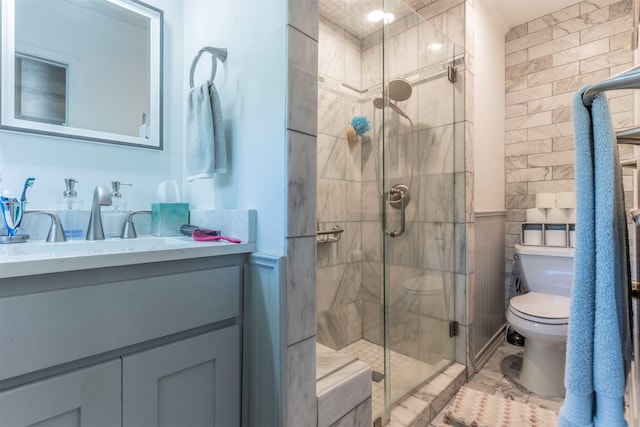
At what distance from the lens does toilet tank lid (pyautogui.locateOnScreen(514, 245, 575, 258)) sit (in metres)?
1.92

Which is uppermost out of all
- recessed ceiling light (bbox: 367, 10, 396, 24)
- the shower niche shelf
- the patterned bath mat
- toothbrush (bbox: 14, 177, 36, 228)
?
recessed ceiling light (bbox: 367, 10, 396, 24)

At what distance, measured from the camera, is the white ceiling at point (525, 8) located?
2064 millimetres

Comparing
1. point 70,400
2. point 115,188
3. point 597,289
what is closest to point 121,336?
point 70,400

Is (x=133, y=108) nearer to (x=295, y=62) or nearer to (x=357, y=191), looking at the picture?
(x=295, y=62)

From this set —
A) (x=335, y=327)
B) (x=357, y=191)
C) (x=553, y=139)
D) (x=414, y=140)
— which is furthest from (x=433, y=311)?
(x=553, y=139)

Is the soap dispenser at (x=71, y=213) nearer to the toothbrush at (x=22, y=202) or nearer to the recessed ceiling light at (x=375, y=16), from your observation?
the toothbrush at (x=22, y=202)

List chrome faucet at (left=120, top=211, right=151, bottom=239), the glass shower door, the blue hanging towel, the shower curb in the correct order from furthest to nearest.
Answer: the glass shower door → the shower curb → chrome faucet at (left=120, top=211, right=151, bottom=239) → the blue hanging towel

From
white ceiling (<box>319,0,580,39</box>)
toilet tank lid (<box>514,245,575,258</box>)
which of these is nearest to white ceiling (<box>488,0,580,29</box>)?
white ceiling (<box>319,0,580,39</box>)

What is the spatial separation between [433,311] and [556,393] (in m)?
0.72

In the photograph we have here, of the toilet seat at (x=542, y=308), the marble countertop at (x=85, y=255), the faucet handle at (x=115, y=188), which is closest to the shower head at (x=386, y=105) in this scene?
the marble countertop at (x=85, y=255)

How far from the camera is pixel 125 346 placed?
2.45 feet

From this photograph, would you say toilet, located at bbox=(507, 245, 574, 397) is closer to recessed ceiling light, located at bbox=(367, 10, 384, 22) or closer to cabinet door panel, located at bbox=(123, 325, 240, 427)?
cabinet door panel, located at bbox=(123, 325, 240, 427)

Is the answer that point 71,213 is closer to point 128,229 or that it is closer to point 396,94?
point 128,229

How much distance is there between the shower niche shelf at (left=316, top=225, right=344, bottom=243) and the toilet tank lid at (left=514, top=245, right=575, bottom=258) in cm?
122
